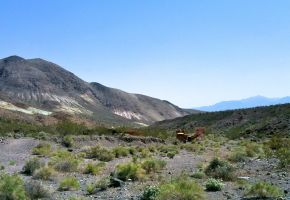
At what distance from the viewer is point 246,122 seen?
294 ft

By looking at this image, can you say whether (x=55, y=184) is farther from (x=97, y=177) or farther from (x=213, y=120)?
(x=213, y=120)

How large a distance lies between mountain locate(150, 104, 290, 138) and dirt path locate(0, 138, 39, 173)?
110 ft

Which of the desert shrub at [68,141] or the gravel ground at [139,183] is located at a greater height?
the desert shrub at [68,141]

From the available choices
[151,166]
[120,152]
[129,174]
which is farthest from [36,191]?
[120,152]

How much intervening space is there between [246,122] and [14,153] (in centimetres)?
6227

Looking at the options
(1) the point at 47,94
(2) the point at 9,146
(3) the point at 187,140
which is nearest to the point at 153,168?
(2) the point at 9,146

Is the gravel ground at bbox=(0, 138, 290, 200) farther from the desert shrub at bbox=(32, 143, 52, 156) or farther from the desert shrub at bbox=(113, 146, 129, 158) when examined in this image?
the desert shrub at bbox=(113, 146, 129, 158)

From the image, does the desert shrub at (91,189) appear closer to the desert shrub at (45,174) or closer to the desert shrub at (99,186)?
the desert shrub at (99,186)

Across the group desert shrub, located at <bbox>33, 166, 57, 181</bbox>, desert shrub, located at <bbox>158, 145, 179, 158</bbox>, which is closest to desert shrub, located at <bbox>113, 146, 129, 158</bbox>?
desert shrub, located at <bbox>158, 145, 179, 158</bbox>

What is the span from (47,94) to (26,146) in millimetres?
159438

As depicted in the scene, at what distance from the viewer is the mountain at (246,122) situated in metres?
67.7

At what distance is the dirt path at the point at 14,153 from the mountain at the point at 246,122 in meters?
33.6

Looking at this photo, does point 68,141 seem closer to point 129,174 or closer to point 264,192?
point 129,174

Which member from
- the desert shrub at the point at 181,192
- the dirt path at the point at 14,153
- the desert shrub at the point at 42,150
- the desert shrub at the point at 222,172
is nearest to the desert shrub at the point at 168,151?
the desert shrub at the point at 42,150
